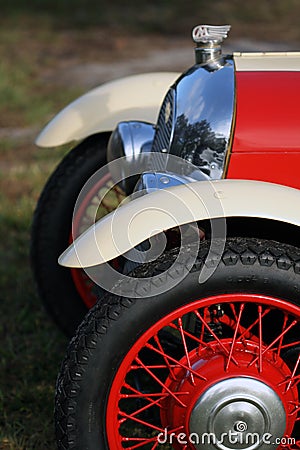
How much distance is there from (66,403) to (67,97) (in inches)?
191

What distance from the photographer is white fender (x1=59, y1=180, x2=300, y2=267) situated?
2.15 metres

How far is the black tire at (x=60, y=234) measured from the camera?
322 cm

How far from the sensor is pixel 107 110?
3.29m

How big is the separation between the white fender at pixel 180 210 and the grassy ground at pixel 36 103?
91 cm

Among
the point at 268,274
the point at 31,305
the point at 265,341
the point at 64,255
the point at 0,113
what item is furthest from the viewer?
the point at 0,113

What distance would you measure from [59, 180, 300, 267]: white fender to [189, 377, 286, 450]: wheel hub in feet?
1.43

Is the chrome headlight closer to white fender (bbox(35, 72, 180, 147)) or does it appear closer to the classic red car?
white fender (bbox(35, 72, 180, 147))

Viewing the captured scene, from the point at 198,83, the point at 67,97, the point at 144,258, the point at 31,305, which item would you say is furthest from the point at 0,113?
the point at 144,258

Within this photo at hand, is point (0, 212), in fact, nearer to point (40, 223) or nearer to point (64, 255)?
point (40, 223)

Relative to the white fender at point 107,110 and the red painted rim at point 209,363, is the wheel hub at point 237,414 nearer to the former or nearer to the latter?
the red painted rim at point 209,363

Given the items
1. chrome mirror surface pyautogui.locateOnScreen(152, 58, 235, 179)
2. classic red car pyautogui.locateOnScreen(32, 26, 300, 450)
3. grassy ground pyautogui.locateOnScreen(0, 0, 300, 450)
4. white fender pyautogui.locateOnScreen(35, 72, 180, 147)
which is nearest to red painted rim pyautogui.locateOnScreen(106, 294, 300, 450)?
classic red car pyautogui.locateOnScreen(32, 26, 300, 450)

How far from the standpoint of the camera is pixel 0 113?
254 inches

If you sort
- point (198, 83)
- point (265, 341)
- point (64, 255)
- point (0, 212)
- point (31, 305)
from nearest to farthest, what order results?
point (64, 255) → point (265, 341) → point (198, 83) → point (31, 305) → point (0, 212)

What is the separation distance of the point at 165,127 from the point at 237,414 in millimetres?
1082
